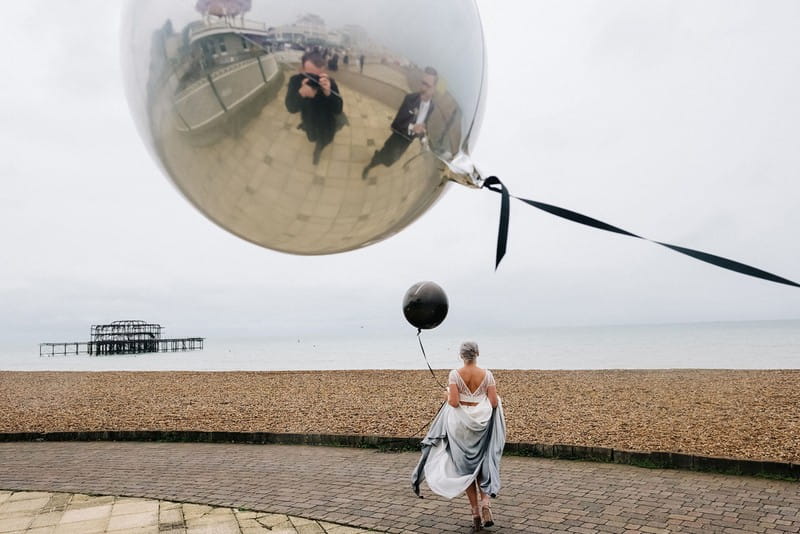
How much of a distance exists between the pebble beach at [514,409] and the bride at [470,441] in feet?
13.0

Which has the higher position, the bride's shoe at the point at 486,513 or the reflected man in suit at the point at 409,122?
the reflected man in suit at the point at 409,122

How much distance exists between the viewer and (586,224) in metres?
1.90

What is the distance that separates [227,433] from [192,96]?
973 centimetres

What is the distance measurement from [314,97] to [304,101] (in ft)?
0.11

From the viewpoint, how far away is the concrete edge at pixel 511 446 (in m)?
7.31

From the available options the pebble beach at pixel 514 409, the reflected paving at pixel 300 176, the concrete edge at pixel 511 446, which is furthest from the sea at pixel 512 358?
the reflected paving at pixel 300 176

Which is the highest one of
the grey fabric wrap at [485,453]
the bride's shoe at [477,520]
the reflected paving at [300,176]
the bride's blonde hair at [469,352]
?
the reflected paving at [300,176]

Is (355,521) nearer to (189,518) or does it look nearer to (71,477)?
(189,518)

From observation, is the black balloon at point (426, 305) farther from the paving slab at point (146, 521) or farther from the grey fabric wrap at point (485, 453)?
the paving slab at point (146, 521)

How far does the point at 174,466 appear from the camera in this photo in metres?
8.49

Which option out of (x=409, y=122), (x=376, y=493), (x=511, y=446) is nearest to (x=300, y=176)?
(x=409, y=122)

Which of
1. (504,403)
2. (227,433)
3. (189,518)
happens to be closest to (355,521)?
(189,518)

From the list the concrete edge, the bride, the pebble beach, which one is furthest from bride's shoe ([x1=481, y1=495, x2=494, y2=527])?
the pebble beach

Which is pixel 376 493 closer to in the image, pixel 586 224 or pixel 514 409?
pixel 586 224
